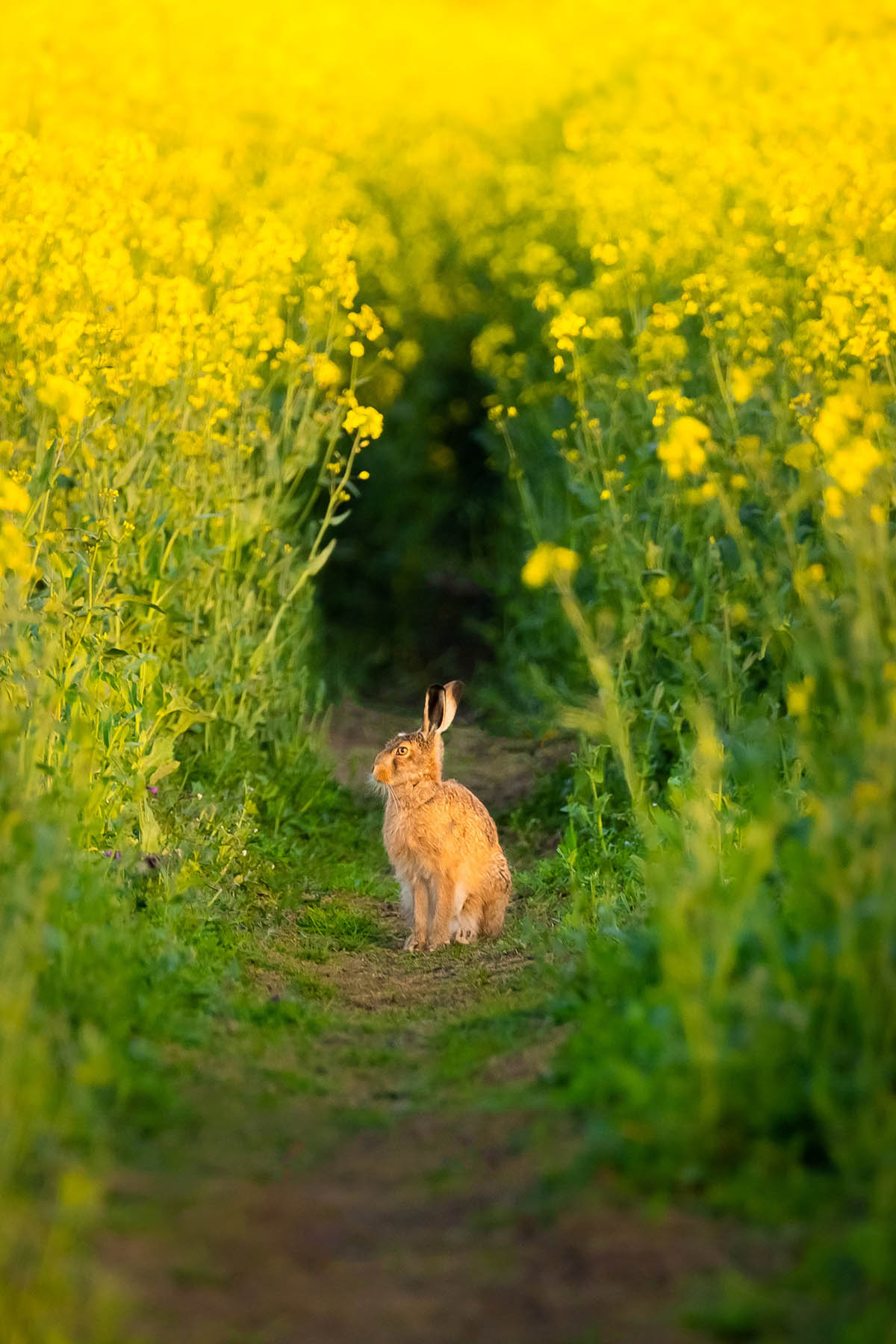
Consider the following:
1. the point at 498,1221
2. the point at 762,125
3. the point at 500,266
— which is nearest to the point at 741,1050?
the point at 498,1221

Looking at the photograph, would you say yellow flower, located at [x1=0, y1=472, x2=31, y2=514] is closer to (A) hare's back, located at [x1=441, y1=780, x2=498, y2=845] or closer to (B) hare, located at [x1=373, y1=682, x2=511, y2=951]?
(B) hare, located at [x1=373, y1=682, x2=511, y2=951]

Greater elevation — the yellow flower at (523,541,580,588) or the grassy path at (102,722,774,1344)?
the yellow flower at (523,541,580,588)

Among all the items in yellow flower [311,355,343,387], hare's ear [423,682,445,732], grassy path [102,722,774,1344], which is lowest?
grassy path [102,722,774,1344]

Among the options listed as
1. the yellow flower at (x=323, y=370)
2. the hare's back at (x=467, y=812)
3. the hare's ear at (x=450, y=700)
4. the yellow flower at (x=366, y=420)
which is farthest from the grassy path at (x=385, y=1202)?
the yellow flower at (x=323, y=370)

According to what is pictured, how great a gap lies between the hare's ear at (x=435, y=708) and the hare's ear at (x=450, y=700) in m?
0.01

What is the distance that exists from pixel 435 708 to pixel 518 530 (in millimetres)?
4959

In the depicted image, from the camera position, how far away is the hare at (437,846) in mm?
7500

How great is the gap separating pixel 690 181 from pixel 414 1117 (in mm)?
7235

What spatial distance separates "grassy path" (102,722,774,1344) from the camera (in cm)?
352

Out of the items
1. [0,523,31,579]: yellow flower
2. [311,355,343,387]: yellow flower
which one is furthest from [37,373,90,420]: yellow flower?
[311,355,343,387]: yellow flower

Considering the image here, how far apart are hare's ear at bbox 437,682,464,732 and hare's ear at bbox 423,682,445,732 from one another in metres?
0.01

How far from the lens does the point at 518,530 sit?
1248 cm

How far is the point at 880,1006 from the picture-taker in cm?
412

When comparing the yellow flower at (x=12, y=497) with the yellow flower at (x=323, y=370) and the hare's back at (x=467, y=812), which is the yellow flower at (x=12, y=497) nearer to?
the hare's back at (x=467, y=812)
